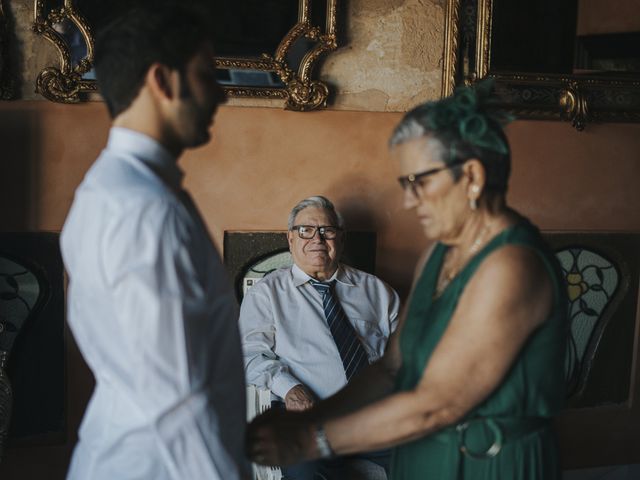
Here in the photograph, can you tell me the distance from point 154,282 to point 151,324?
0.07 m

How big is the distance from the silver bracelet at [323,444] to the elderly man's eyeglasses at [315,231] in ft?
4.91

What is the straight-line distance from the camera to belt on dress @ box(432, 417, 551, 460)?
1507 mm

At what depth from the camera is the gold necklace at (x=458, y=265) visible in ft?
5.03

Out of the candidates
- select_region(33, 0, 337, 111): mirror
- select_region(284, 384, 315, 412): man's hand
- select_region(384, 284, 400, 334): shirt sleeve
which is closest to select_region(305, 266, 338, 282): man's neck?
select_region(384, 284, 400, 334): shirt sleeve

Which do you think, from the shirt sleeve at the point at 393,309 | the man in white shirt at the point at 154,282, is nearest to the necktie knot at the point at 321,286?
the shirt sleeve at the point at 393,309

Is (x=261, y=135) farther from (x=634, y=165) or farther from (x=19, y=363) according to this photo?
(x=634, y=165)

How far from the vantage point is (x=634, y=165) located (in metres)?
3.74

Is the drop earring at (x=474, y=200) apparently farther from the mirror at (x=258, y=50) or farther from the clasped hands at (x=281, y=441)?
the mirror at (x=258, y=50)

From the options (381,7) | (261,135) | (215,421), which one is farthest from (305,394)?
(381,7)

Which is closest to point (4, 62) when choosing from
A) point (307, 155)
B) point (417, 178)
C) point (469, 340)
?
point (307, 155)

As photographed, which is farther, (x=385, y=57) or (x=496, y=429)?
(x=385, y=57)

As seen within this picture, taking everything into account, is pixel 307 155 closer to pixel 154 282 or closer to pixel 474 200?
pixel 474 200

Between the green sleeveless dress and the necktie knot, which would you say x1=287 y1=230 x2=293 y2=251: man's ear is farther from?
the green sleeveless dress

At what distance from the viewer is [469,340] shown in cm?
141
